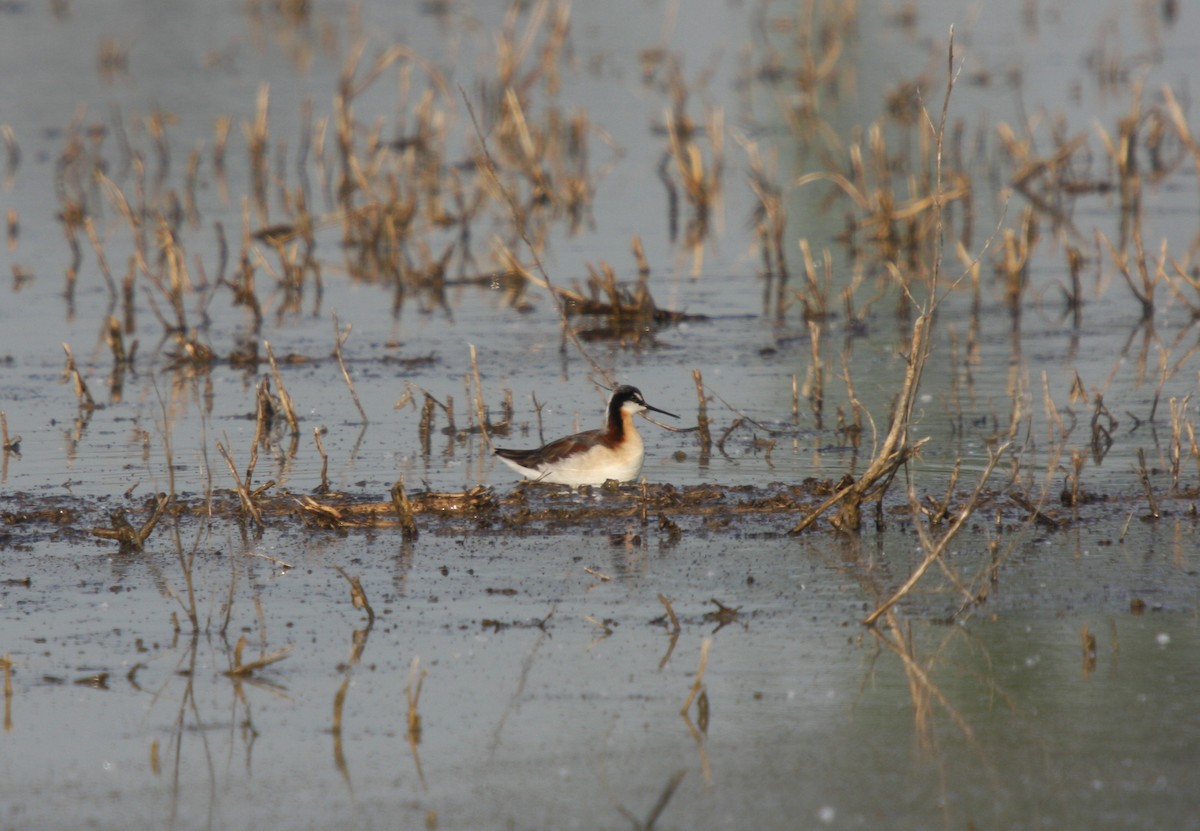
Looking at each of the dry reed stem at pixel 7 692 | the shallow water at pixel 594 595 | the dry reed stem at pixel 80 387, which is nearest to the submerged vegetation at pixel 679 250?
the dry reed stem at pixel 80 387

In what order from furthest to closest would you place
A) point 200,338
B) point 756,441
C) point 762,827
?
point 200,338 < point 756,441 < point 762,827

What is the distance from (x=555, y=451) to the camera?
8.84m

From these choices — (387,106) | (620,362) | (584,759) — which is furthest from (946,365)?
(387,106)

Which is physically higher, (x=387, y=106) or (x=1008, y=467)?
(x=387, y=106)

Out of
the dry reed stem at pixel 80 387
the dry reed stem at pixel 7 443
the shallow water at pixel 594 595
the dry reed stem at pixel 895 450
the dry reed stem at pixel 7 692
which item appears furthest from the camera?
the dry reed stem at pixel 80 387

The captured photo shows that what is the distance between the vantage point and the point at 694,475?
930 cm

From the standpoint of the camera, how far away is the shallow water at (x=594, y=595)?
526 centimetres

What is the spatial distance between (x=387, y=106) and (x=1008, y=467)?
17901 mm

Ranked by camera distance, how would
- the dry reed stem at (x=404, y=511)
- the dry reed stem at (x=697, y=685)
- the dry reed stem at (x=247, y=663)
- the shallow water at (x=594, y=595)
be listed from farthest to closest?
1. the dry reed stem at (x=404, y=511)
2. the dry reed stem at (x=247, y=663)
3. the dry reed stem at (x=697, y=685)
4. the shallow water at (x=594, y=595)

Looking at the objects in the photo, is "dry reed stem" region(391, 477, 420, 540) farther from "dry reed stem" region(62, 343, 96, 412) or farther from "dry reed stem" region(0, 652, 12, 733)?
"dry reed stem" region(62, 343, 96, 412)

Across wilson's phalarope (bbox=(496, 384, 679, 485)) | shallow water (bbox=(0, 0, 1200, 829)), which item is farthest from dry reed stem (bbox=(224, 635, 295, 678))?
wilson's phalarope (bbox=(496, 384, 679, 485))

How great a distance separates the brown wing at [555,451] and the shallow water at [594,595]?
26 centimetres

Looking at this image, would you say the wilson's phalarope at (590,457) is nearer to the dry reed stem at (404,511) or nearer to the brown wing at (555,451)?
the brown wing at (555,451)

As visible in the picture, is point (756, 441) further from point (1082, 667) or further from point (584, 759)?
point (584, 759)
